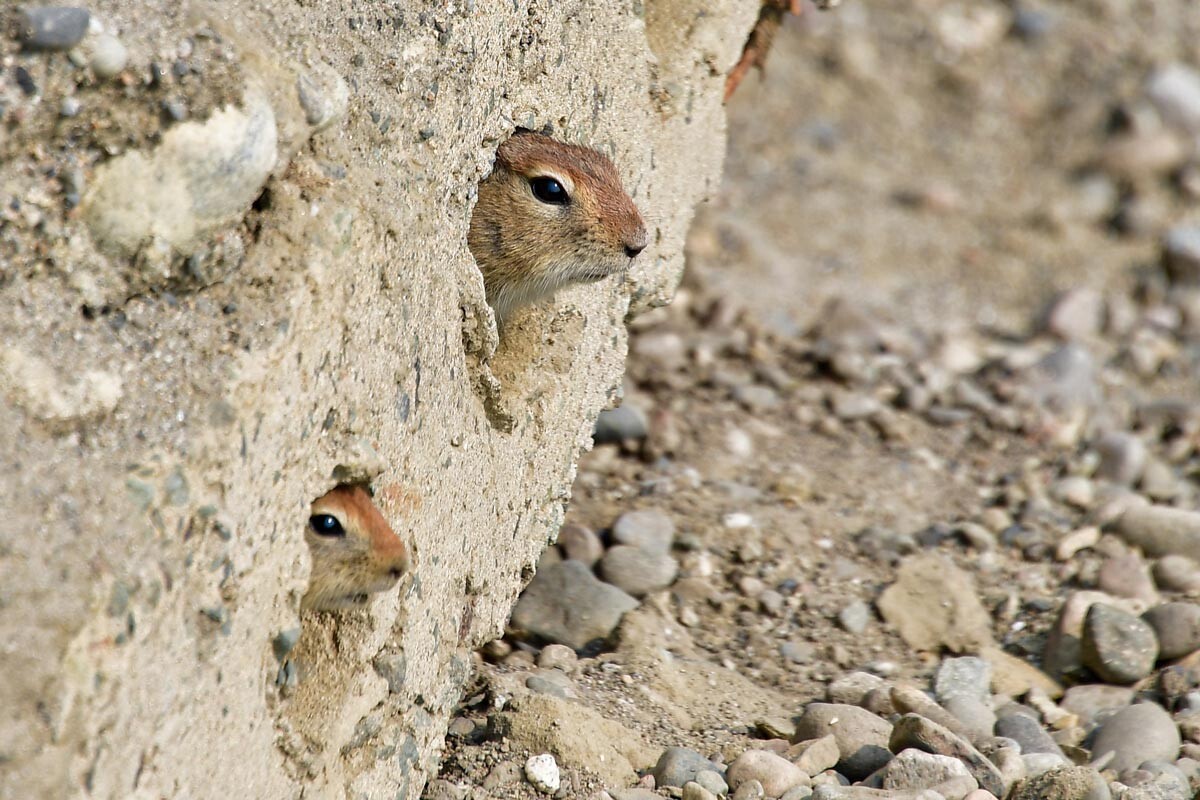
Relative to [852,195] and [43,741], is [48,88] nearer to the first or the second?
[43,741]

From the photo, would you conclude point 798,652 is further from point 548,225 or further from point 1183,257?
point 1183,257

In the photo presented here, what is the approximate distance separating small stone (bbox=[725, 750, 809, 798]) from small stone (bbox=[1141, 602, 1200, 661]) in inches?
62.4

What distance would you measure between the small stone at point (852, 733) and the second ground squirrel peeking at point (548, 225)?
1243 millimetres

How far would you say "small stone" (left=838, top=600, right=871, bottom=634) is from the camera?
4328 millimetres

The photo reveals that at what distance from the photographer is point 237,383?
2.00 meters

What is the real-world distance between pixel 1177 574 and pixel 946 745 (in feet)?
5.93

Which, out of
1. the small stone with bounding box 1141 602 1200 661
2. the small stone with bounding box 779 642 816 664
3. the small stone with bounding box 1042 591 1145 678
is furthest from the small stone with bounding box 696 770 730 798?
the small stone with bounding box 1141 602 1200 661

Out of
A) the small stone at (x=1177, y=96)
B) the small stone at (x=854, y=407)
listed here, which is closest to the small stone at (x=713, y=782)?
the small stone at (x=854, y=407)

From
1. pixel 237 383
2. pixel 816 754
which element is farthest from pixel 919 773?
pixel 237 383

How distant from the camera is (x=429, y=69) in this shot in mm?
2656

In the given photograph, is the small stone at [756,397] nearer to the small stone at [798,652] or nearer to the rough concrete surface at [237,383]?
the small stone at [798,652]

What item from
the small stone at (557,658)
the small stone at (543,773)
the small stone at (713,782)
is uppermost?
the small stone at (713,782)

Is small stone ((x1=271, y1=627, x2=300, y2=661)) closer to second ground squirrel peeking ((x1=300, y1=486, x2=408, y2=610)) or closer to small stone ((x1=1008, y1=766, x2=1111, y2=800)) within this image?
second ground squirrel peeking ((x1=300, y1=486, x2=408, y2=610))

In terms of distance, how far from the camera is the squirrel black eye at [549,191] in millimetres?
3449
